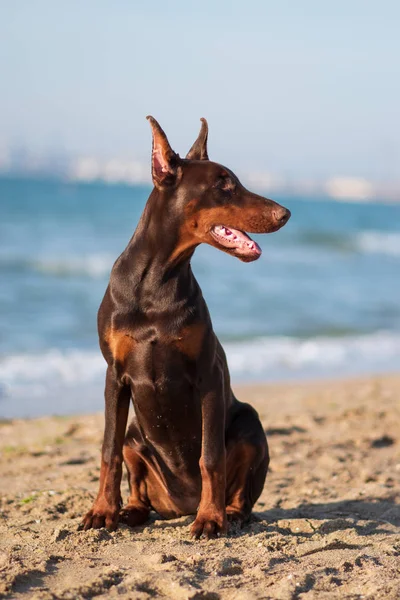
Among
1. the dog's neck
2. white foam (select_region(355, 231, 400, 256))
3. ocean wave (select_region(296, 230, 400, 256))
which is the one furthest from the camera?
white foam (select_region(355, 231, 400, 256))

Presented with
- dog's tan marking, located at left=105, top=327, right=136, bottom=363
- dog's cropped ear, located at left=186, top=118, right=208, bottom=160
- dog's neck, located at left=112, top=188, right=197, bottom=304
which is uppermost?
dog's cropped ear, located at left=186, top=118, right=208, bottom=160

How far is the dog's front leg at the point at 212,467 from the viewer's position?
4.73 meters

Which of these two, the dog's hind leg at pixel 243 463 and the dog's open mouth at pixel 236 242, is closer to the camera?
the dog's open mouth at pixel 236 242

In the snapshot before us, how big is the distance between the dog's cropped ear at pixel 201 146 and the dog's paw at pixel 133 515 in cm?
210

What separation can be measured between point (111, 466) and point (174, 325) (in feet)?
2.93

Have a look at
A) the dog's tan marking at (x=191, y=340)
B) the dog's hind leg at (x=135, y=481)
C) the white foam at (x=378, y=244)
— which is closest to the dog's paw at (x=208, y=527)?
the dog's hind leg at (x=135, y=481)

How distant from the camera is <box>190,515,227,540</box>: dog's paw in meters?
4.70

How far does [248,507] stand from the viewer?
523 cm

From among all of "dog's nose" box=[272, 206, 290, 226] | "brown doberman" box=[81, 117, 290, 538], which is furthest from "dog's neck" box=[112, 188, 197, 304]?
"dog's nose" box=[272, 206, 290, 226]

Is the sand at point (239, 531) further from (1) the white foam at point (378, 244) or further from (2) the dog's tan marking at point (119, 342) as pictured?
(1) the white foam at point (378, 244)

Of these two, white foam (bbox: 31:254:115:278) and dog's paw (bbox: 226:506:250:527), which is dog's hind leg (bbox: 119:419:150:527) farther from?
white foam (bbox: 31:254:115:278)

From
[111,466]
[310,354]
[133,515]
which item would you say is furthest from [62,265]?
[111,466]

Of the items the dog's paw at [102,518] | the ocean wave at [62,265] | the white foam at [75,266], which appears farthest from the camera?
the white foam at [75,266]

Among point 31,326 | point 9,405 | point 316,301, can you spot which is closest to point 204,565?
point 9,405
